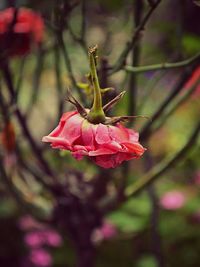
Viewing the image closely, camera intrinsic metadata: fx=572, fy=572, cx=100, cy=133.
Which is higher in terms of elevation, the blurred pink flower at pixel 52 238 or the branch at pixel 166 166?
the branch at pixel 166 166

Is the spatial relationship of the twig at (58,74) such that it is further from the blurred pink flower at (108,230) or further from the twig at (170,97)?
the blurred pink flower at (108,230)

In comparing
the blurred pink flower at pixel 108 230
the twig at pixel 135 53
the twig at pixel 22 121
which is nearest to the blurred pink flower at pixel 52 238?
the blurred pink flower at pixel 108 230

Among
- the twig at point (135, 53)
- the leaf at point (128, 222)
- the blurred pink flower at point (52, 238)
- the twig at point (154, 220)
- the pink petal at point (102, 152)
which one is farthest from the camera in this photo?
the blurred pink flower at point (52, 238)

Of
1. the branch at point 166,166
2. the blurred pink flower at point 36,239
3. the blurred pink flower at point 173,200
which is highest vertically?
the branch at point 166,166

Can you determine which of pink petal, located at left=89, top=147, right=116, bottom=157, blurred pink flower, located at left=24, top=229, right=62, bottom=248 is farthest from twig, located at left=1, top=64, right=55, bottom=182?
blurred pink flower, located at left=24, top=229, right=62, bottom=248

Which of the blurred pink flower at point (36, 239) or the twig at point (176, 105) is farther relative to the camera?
the blurred pink flower at point (36, 239)

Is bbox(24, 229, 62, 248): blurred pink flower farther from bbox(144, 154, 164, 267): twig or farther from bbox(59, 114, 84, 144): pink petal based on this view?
bbox(59, 114, 84, 144): pink petal

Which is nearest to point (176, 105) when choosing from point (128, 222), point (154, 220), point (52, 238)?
point (154, 220)
